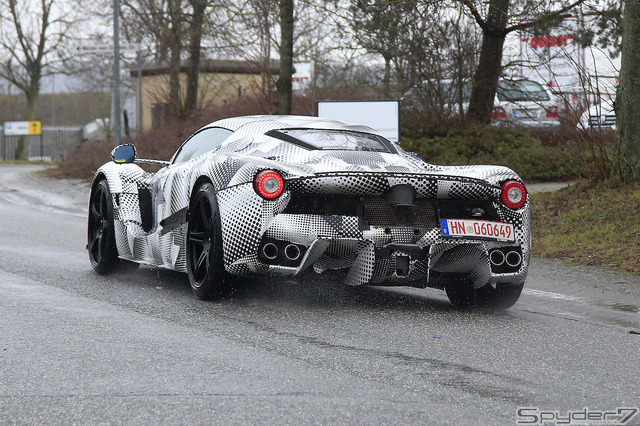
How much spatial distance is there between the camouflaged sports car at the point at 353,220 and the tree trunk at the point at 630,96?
649 cm

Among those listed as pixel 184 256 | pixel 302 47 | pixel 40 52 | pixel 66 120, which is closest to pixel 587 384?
pixel 184 256

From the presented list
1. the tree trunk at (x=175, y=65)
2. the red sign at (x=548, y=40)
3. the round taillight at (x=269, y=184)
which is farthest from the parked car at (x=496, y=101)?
the round taillight at (x=269, y=184)

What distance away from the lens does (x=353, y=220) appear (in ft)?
18.2

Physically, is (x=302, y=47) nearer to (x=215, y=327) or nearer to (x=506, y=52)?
(x=506, y=52)

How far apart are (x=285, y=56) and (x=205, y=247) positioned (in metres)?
12.7

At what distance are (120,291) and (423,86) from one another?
527 inches

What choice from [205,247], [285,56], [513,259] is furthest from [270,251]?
[285,56]

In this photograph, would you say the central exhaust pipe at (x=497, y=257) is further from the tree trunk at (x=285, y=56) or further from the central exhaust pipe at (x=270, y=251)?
the tree trunk at (x=285, y=56)

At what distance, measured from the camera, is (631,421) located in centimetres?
342

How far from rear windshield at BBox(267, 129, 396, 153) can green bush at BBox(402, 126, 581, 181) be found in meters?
10.8

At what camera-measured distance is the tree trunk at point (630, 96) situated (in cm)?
1184

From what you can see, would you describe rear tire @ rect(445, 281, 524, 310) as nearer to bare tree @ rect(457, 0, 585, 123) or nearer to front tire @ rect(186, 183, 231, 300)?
front tire @ rect(186, 183, 231, 300)

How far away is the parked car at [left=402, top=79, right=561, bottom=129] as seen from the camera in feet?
63.8

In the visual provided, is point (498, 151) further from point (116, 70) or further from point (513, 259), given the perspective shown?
point (513, 259)
